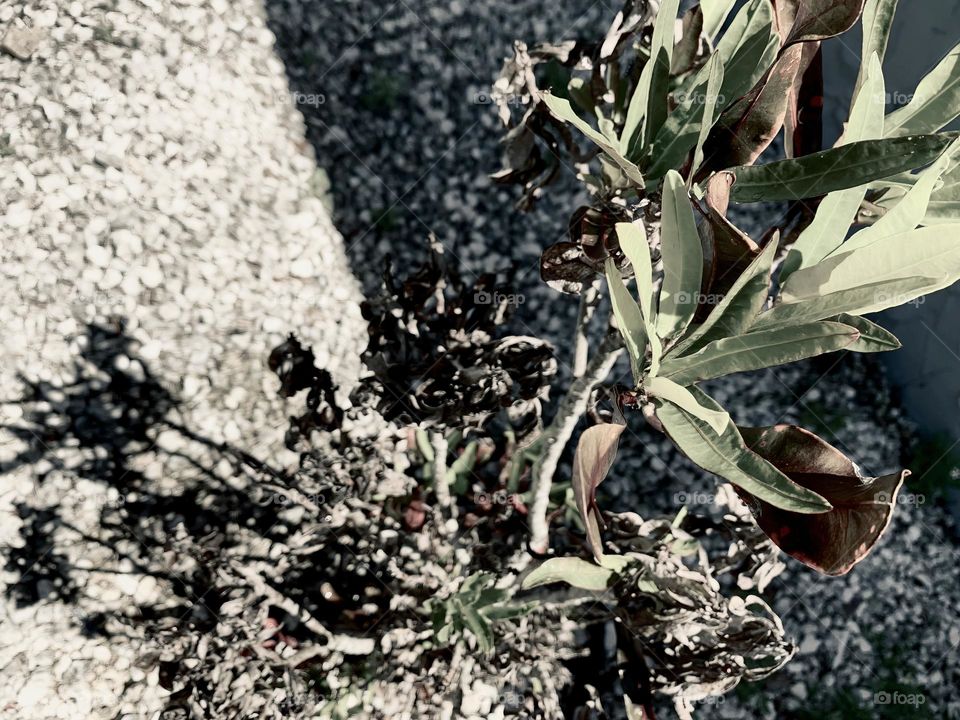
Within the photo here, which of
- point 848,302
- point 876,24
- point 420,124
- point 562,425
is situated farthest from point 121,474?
point 876,24

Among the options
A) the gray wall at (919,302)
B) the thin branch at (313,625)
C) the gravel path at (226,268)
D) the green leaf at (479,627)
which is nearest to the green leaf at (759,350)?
the green leaf at (479,627)

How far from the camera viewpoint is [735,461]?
74 cm

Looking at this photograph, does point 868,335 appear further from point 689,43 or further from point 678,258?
point 689,43

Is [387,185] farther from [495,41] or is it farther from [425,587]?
[425,587]

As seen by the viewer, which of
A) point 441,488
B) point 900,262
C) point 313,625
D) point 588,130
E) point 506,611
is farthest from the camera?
point 441,488

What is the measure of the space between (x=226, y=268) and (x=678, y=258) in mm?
1631

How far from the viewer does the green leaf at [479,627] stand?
1285 millimetres

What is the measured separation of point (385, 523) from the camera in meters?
1.79

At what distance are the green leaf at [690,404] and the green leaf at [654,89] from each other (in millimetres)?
387

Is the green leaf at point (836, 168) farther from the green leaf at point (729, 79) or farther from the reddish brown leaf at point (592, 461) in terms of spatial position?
the reddish brown leaf at point (592, 461)

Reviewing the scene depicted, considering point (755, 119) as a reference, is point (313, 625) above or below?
below

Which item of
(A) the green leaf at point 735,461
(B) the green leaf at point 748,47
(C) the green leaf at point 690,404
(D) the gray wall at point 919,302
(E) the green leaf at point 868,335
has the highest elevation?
(B) the green leaf at point 748,47

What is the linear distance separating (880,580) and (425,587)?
54.8 inches

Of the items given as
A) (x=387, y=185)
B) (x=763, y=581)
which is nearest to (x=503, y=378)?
(x=763, y=581)
